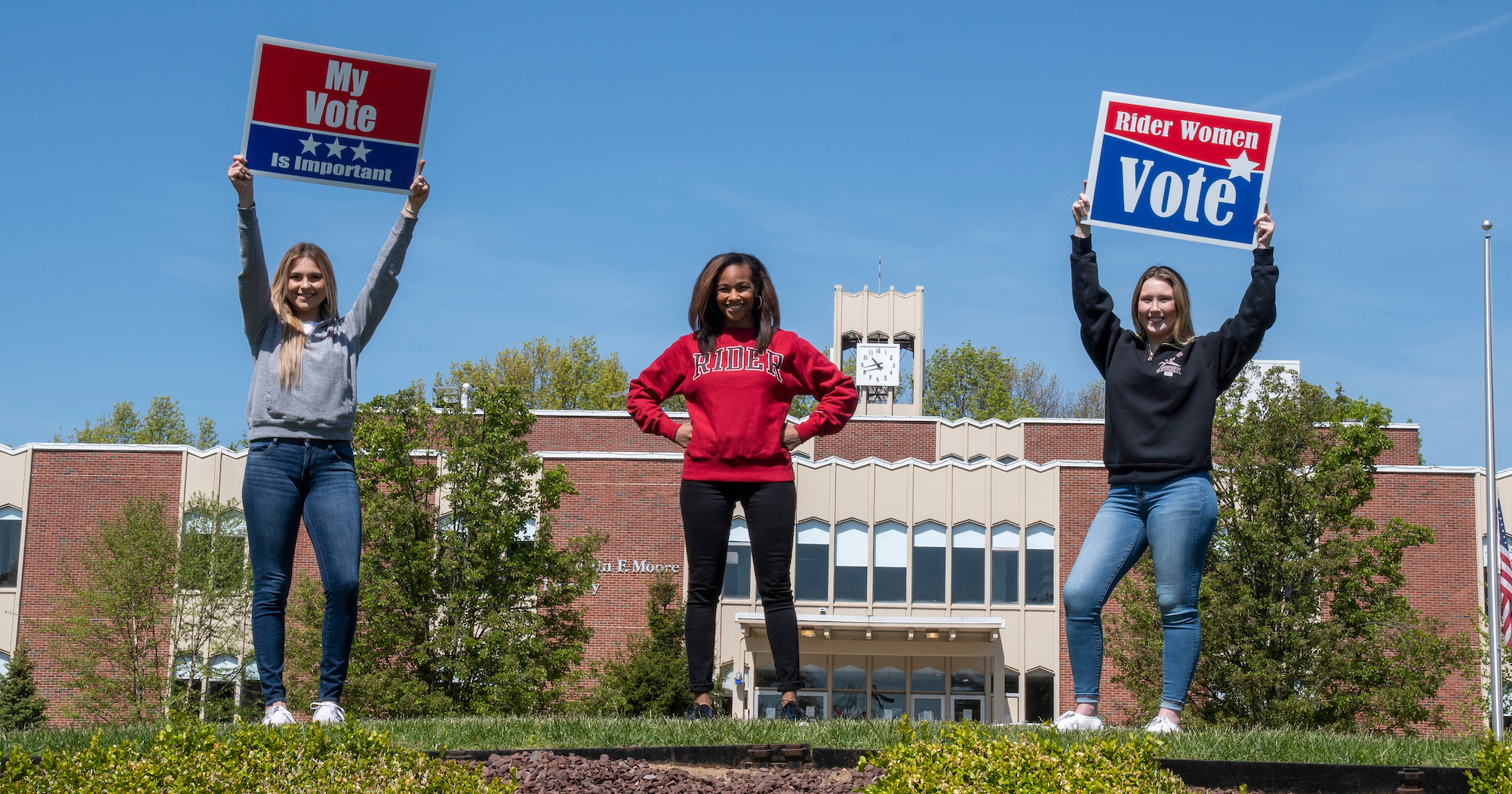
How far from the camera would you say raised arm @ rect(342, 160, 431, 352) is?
18.9 ft

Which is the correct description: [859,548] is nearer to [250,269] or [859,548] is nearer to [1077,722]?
[1077,722]

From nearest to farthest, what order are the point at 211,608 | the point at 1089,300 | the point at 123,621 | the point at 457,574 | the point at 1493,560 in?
the point at 1089,300, the point at 1493,560, the point at 457,574, the point at 123,621, the point at 211,608

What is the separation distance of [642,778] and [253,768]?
138 cm

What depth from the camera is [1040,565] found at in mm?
39844

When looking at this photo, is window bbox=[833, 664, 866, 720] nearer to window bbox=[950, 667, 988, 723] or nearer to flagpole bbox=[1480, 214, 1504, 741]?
window bbox=[950, 667, 988, 723]

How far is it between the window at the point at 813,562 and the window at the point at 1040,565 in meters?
6.10

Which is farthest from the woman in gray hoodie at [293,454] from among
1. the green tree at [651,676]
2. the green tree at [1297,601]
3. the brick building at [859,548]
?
the brick building at [859,548]

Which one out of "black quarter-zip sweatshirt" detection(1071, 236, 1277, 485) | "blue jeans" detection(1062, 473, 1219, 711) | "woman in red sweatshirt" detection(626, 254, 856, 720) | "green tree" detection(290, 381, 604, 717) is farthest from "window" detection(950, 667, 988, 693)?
"black quarter-zip sweatshirt" detection(1071, 236, 1277, 485)

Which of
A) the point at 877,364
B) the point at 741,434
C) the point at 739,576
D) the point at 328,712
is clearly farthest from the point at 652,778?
the point at 877,364

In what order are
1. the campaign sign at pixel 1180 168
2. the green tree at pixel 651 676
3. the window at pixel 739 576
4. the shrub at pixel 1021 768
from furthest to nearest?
the window at pixel 739 576 → the green tree at pixel 651 676 → the campaign sign at pixel 1180 168 → the shrub at pixel 1021 768

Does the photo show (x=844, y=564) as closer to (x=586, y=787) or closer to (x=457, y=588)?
(x=457, y=588)

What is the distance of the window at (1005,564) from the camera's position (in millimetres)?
39500

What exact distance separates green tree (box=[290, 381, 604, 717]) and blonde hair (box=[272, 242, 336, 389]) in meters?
24.1

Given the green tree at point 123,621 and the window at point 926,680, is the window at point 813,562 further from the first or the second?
the green tree at point 123,621
